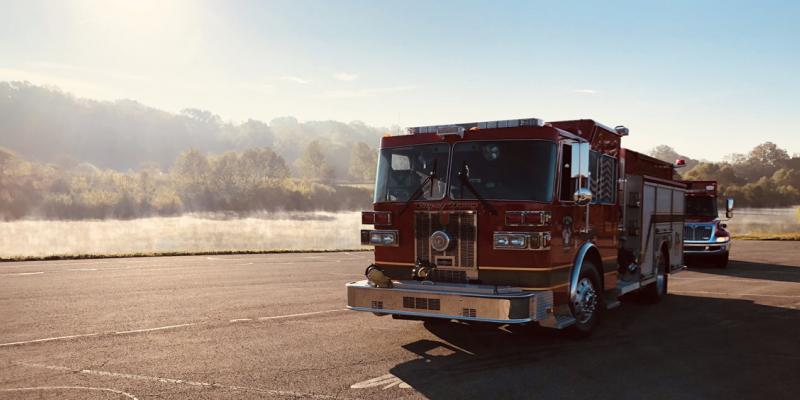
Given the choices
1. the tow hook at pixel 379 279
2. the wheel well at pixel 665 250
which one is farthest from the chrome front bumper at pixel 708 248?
the tow hook at pixel 379 279

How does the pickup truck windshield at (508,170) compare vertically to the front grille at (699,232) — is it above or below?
above

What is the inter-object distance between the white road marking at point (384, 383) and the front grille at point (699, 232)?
16520mm

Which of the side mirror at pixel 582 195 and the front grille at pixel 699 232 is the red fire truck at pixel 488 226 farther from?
the front grille at pixel 699 232

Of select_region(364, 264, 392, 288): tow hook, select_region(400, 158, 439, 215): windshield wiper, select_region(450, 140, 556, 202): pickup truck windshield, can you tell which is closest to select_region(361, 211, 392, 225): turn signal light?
select_region(400, 158, 439, 215): windshield wiper

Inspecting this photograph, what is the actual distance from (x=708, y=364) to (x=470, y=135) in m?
3.69

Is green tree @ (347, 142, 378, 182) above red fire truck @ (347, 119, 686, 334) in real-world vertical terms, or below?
above

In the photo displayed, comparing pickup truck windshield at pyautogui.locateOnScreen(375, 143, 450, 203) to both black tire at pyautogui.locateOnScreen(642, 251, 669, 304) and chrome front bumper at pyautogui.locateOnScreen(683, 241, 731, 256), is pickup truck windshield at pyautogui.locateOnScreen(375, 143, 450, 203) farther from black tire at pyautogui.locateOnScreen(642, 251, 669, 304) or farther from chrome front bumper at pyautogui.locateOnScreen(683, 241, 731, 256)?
chrome front bumper at pyautogui.locateOnScreen(683, 241, 731, 256)

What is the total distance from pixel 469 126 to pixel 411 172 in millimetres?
935

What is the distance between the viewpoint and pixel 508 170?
718cm

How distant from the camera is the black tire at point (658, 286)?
452 inches

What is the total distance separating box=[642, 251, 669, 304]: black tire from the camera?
1148 cm

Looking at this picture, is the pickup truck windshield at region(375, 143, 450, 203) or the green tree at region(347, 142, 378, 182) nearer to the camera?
the pickup truck windshield at region(375, 143, 450, 203)

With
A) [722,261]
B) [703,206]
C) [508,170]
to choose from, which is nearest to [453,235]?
Result: [508,170]

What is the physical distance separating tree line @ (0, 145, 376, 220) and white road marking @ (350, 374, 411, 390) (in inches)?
2219
